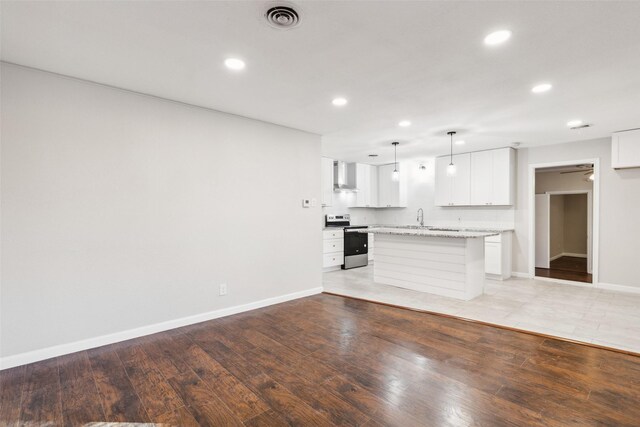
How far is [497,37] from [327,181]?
193 inches

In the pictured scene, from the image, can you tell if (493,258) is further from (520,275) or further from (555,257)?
(555,257)

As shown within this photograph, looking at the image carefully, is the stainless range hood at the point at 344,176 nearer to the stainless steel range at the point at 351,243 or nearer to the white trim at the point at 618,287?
the stainless steel range at the point at 351,243

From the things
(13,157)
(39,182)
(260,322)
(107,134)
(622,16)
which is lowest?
(260,322)

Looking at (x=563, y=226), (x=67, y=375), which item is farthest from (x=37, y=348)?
(x=563, y=226)

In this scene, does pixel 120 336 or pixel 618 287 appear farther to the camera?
pixel 618 287

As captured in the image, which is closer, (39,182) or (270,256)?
(39,182)

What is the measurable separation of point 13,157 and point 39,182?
0.26m

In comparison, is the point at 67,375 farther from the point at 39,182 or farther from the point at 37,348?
the point at 39,182

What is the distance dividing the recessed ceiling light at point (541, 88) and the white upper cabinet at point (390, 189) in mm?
4577

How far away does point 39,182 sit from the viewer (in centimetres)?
264

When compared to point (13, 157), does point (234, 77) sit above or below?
above

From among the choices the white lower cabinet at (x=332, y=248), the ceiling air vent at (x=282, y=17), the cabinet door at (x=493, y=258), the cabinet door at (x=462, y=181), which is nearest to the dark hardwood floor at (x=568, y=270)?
the cabinet door at (x=493, y=258)

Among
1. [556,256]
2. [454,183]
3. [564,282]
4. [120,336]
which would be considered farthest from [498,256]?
[120,336]

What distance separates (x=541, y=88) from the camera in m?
3.06
